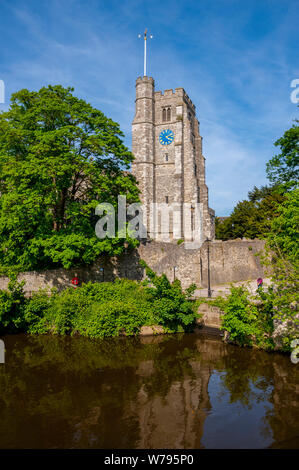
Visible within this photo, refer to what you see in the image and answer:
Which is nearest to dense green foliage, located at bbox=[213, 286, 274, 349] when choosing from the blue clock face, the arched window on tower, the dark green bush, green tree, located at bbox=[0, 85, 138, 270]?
green tree, located at bbox=[0, 85, 138, 270]

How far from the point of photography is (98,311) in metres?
17.2

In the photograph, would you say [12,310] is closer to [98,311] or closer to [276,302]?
[98,311]

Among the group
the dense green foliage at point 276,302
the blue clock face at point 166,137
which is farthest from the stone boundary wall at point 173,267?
the blue clock face at point 166,137

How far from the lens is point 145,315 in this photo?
17.7 metres

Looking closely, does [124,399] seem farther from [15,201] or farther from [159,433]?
[15,201]

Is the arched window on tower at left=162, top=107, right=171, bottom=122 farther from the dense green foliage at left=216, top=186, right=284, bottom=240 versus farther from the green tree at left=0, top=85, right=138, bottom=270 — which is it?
the green tree at left=0, top=85, right=138, bottom=270

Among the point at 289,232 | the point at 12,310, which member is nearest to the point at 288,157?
the point at 289,232

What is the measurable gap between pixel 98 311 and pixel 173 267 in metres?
9.62

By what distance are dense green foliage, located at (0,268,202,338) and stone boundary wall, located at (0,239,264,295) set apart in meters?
1.91

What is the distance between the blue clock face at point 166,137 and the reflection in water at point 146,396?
28.0 metres

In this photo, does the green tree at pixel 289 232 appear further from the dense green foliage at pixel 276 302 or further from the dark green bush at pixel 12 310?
the dark green bush at pixel 12 310

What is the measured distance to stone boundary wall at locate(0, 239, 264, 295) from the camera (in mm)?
20766

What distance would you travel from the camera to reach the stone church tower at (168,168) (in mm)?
36250
